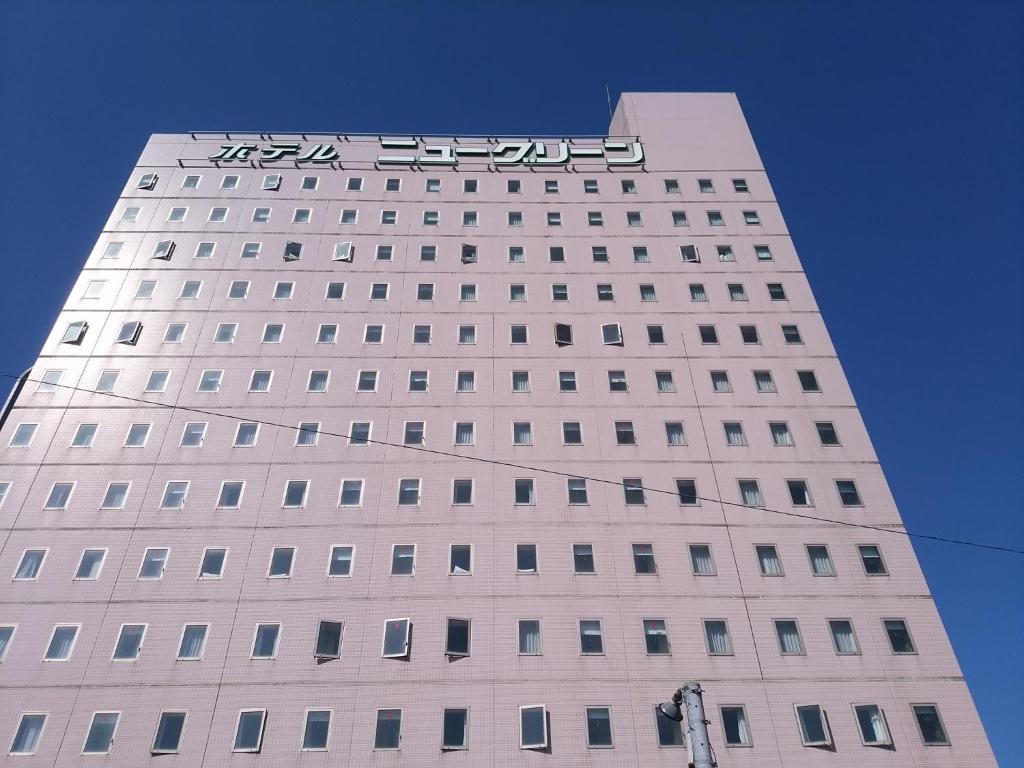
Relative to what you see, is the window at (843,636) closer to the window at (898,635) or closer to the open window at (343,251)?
the window at (898,635)

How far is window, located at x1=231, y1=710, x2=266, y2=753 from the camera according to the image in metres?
24.5

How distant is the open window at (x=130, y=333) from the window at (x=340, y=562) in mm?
16075

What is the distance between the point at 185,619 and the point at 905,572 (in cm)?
2824

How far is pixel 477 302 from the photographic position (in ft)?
125

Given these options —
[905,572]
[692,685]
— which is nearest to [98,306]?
[692,685]

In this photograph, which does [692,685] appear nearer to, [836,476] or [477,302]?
[836,476]

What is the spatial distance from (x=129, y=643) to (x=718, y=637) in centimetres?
2203

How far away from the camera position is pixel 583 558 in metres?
29.2

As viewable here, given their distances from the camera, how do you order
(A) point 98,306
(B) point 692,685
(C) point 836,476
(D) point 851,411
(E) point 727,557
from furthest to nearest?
(A) point 98,306, (D) point 851,411, (C) point 836,476, (E) point 727,557, (B) point 692,685

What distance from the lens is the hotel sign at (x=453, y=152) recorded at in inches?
1812

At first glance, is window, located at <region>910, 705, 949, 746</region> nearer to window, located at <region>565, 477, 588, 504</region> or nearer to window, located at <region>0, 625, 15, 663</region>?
window, located at <region>565, 477, 588, 504</region>

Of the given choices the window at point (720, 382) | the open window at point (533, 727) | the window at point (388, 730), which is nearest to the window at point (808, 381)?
the window at point (720, 382)

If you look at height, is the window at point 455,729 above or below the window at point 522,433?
below

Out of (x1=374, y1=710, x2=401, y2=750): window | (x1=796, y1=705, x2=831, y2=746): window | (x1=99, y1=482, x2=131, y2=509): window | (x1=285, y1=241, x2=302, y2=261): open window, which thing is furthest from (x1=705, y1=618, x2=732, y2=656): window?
(x1=285, y1=241, x2=302, y2=261): open window
